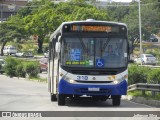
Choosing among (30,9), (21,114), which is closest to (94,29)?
(21,114)

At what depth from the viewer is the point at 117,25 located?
19719 millimetres

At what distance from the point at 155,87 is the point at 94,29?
170 inches

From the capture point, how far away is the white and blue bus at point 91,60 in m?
19.0

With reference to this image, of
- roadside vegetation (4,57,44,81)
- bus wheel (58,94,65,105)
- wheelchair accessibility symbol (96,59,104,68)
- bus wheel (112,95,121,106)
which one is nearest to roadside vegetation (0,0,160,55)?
roadside vegetation (4,57,44,81)

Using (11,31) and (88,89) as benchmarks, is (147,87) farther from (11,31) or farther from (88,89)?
(11,31)

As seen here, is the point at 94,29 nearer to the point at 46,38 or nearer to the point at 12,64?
the point at 12,64

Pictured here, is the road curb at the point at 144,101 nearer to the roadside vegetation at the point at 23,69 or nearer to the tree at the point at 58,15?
the roadside vegetation at the point at 23,69

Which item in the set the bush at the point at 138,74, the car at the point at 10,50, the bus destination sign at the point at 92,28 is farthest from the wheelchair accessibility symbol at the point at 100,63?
the car at the point at 10,50

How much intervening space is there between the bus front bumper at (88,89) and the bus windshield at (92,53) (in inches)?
28.1

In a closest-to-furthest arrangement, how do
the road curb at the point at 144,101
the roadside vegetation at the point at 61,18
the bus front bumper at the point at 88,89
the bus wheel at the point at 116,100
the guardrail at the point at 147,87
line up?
the bus front bumper at the point at 88,89 < the bus wheel at the point at 116,100 < the road curb at the point at 144,101 < the guardrail at the point at 147,87 < the roadside vegetation at the point at 61,18

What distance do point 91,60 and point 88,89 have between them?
1.09 m

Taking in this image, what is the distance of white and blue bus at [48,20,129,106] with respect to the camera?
748 inches

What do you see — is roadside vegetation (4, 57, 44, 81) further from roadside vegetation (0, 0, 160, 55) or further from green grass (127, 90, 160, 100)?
roadside vegetation (0, 0, 160, 55)

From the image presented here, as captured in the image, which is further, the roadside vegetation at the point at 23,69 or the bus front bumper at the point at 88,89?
the roadside vegetation at the point at 23,69
